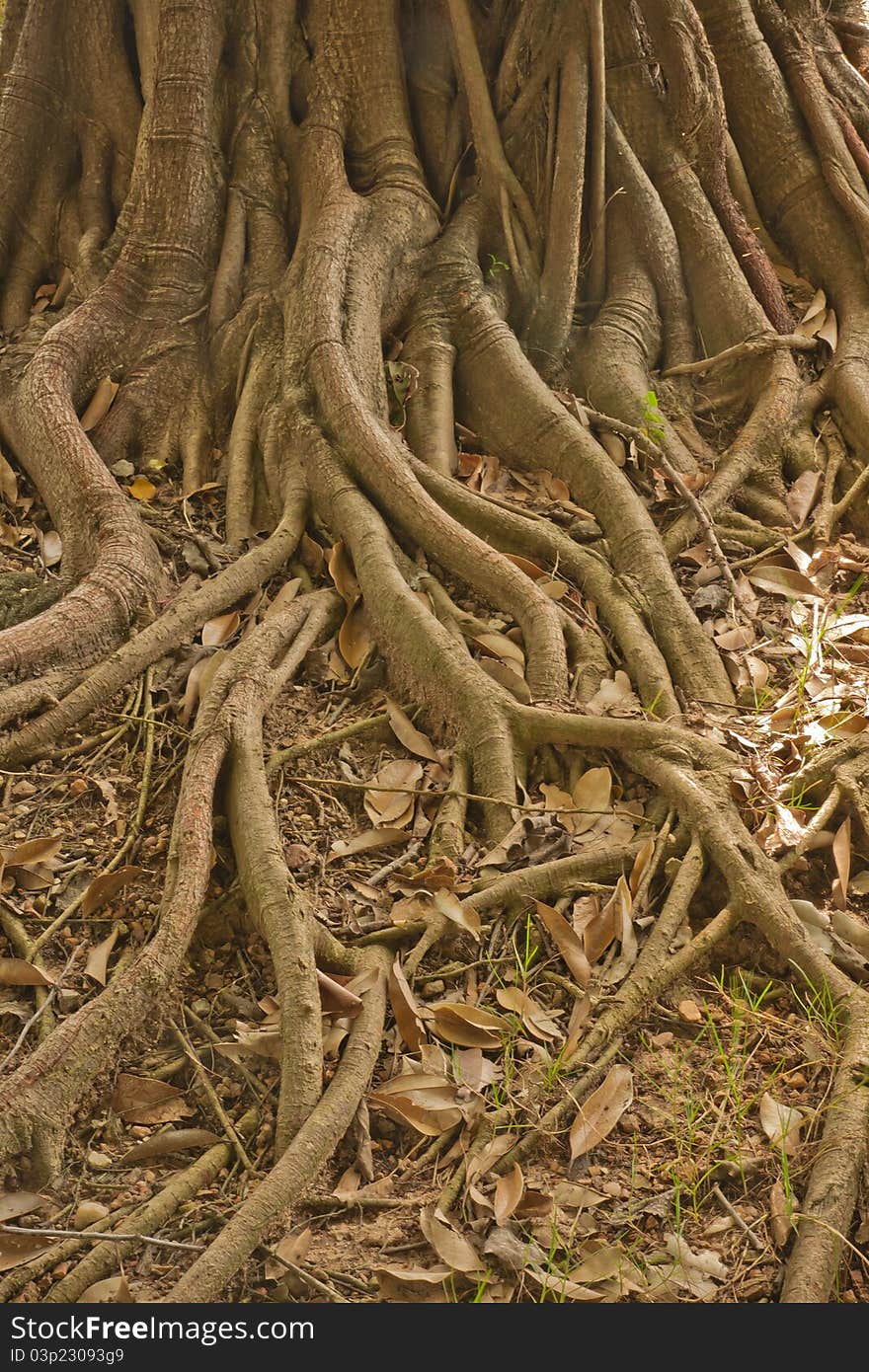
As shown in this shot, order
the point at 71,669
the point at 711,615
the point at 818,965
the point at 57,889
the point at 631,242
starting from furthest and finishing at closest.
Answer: the point at 631,242, the point at 711,615, the point at 71,669, the point at 57,889, the point at 818,965

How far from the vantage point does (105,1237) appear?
1.97 metres

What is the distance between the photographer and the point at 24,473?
4.01 metres

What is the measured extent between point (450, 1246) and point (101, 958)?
0.97 meters

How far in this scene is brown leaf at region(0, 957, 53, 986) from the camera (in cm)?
243

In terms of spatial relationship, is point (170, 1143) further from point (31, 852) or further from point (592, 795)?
point (592, 795)

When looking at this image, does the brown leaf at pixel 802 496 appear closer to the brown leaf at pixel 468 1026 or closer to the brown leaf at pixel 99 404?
the brown leaf at pixel 468 1026

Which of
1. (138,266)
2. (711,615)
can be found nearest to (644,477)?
(711,615)

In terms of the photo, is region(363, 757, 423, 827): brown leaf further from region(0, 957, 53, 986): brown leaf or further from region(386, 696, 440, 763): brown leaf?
region(0, 957, 53, 986): brown leaf

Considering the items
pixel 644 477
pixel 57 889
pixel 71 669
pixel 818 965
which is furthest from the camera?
pixel 644 477

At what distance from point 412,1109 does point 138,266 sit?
3.19m

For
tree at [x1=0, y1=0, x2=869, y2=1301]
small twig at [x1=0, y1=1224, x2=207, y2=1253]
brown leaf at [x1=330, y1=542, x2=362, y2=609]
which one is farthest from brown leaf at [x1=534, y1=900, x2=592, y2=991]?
brown leaf at [x1=330, y1=542, x2=362, y2=609]

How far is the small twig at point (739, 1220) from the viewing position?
1.99 metres

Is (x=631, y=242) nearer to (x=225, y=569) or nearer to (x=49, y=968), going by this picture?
(x=225, y=569)

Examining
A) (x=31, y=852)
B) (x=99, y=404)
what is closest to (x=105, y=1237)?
(x=31, y=852)
